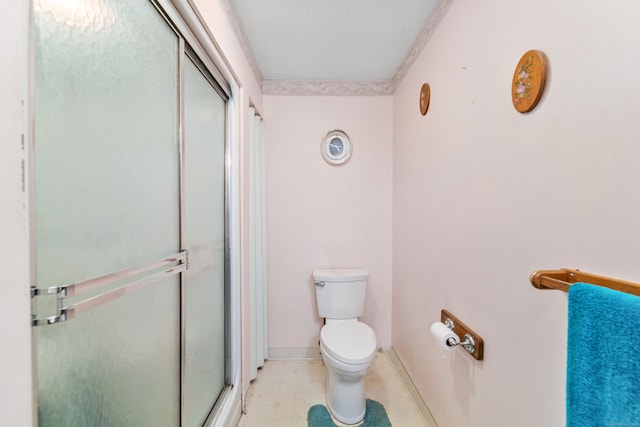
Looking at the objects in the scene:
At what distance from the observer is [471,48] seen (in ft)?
3.42

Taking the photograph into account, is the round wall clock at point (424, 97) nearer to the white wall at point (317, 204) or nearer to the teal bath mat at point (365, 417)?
the white wall at point (317, 204)

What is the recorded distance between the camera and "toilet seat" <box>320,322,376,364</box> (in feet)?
4.43

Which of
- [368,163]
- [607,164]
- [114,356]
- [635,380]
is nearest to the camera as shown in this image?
[635,380]

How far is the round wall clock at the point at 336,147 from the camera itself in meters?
2.03

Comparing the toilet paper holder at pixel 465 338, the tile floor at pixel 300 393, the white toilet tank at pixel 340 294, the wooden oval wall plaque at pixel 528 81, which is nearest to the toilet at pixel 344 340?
the white toilet tank at pixel 340 294

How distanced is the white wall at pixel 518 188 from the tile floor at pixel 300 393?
0.22 meters

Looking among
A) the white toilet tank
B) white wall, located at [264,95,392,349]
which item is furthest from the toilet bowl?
white wall, located at [264,95,392,349]

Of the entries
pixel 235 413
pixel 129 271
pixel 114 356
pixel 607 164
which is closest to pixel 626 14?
pixel 607 164

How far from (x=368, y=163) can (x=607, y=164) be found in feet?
5.05

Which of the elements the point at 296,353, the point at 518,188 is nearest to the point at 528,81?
the point at 518,188

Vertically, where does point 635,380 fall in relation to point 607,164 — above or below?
below

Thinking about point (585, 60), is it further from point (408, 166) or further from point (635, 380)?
point (408, 166)

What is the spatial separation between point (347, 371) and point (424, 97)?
1.62 metres

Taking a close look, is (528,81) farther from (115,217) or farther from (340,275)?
(340,275)
